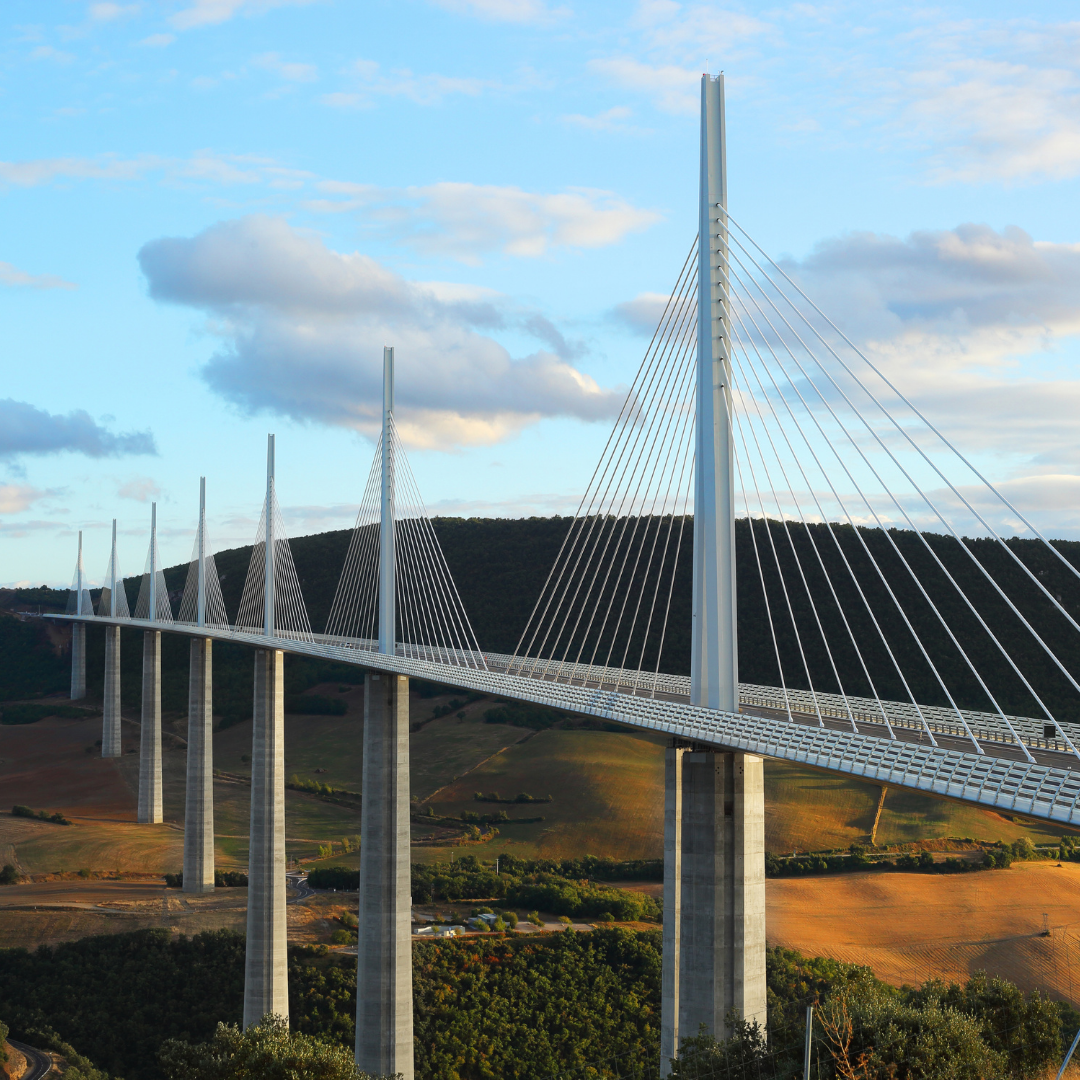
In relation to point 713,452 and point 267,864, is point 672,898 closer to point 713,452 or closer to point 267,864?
point 713,452

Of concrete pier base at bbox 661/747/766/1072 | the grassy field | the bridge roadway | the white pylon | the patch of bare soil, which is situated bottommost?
the grassy field

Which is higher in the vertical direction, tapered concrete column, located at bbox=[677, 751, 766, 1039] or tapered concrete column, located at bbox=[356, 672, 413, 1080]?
tapered concrete column, located at bbox=[677, 751, 766, 1039]

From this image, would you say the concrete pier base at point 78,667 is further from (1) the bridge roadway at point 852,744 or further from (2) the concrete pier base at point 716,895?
(2) the concrete pier base at point 716,895

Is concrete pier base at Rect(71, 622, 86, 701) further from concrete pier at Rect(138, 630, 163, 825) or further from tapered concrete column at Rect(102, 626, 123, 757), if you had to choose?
concrete pier at Rect(138, 630, 163, 825)

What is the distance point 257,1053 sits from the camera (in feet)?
53.4

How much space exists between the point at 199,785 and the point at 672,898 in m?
33.9

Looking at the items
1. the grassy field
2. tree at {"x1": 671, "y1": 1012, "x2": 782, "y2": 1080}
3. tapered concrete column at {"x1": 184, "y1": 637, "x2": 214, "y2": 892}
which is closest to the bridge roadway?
tree at {"x1": 671, "y1": 1012, "x2": 782, "y2": 1080}

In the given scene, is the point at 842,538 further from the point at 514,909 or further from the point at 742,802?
the point at 742,802

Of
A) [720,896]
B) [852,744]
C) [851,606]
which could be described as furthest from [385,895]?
[851,606]

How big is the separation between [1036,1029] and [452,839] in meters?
35.5


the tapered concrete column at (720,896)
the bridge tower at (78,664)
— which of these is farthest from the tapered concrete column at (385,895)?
the bridge tower at (78,664)

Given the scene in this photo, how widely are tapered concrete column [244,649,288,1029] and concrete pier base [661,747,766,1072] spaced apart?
18851 mm

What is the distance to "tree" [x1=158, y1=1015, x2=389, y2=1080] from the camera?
52.2 feet

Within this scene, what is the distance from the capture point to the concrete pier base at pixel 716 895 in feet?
52.1
